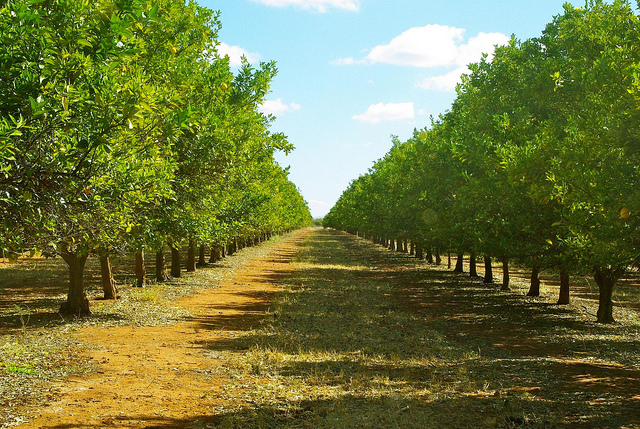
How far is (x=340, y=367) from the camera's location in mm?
12375

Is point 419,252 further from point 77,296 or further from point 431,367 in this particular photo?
point 431,367

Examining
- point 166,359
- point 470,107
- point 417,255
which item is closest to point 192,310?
point 166,359

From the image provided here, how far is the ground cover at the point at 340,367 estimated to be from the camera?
920 cm

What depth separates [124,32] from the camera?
639 centimetres

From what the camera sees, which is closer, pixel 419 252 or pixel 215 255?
pixel 215 255

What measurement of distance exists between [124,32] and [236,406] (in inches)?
266

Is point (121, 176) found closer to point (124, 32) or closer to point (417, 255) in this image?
point (124, 32)

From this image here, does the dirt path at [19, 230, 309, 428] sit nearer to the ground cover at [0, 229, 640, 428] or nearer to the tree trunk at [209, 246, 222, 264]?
the ground cover at [0, 229, 640, 428]

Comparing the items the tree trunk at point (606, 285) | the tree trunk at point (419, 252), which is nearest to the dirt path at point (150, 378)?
the tree trunk at point (606, 285)

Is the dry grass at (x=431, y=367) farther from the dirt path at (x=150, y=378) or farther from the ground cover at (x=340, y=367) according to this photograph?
the dirt path at (x=150, y=378)

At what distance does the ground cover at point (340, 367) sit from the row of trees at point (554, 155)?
283 cm

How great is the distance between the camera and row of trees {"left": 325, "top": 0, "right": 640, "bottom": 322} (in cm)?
1096

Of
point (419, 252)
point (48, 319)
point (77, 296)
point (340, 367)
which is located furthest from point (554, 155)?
point (419, 252)

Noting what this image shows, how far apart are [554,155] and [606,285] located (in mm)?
6164
